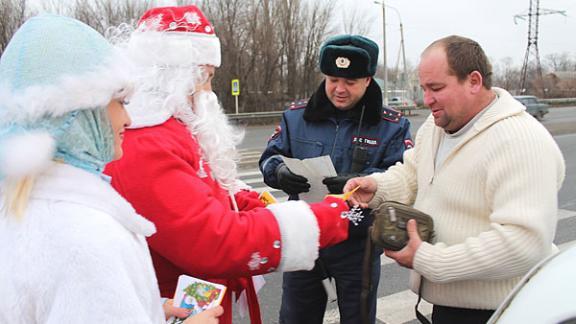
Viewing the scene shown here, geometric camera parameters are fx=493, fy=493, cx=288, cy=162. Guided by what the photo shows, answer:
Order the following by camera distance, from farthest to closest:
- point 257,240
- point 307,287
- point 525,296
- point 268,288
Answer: point 268,288
point 307,287
point 257,240
point 525,296

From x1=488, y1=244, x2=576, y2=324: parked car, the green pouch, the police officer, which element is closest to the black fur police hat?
the police officer

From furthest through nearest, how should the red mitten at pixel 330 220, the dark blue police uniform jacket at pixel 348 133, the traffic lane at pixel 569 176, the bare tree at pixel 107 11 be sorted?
the bare tree at pixel 107 11
the traffic lane at pixel 569 176
the dark blue police uniform jacket at pixel 348 133
the red mitten at pixel 330 220

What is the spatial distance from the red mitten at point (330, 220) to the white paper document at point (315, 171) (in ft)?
1.80

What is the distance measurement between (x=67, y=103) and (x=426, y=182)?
5.33 feet

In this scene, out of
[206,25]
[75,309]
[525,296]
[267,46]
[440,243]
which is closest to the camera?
[75,309]

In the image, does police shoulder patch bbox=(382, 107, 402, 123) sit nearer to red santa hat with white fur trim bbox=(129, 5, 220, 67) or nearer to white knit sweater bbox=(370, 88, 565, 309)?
white knit sweater bbox=(370, 88, 565, 309)

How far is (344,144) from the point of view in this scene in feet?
9.56

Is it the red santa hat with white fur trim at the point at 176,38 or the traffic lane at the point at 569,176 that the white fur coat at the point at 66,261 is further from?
the traffic lane at the point at 569,176

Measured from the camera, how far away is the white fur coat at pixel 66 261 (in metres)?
1.06

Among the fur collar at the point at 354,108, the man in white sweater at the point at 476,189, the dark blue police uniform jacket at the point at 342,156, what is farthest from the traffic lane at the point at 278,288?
the man in white sweater at the point at 476,189

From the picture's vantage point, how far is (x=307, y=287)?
2939mm

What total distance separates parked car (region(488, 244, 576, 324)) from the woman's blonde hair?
137 centimetres

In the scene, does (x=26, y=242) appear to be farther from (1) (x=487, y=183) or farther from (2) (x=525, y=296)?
(1) (x=487, y=183)

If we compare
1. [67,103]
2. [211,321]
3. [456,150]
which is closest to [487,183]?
[456,150]
